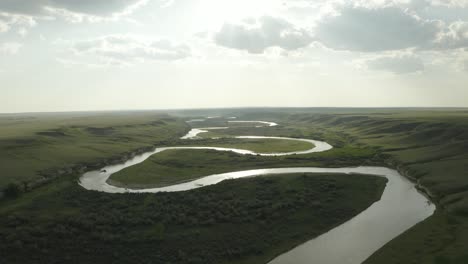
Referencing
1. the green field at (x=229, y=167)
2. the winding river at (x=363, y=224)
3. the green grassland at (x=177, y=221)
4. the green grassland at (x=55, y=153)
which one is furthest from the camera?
the green grassland at (x=55, y=153)

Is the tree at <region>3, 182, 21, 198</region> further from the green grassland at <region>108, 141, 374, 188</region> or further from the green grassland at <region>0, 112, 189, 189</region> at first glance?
the green grassland at <region>108, 141, 374, 188</region>

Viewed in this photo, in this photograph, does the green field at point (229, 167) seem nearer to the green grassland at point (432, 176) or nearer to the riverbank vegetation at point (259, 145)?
the green grassland at point (432, 176)

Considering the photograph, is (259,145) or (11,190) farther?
(259,145)

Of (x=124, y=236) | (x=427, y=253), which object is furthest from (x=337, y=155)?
(x=124, y=236)

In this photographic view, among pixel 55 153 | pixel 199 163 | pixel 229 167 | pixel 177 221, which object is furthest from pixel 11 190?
pixel 229 167

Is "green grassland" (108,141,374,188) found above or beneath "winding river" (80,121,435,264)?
above

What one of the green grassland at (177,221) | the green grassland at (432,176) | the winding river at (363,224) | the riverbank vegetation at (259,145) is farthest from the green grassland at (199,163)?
the riverbank vegetation at (259,145)

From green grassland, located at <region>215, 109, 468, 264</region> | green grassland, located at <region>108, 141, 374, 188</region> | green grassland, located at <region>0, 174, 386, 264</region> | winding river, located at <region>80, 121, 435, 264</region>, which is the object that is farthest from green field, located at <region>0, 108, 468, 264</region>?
winding river, located at <region>80, 121, 435, 264</region>

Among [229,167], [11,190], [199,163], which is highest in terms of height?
[11,190]

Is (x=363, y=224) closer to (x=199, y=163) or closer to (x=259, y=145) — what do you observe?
(x=199, y=163)
